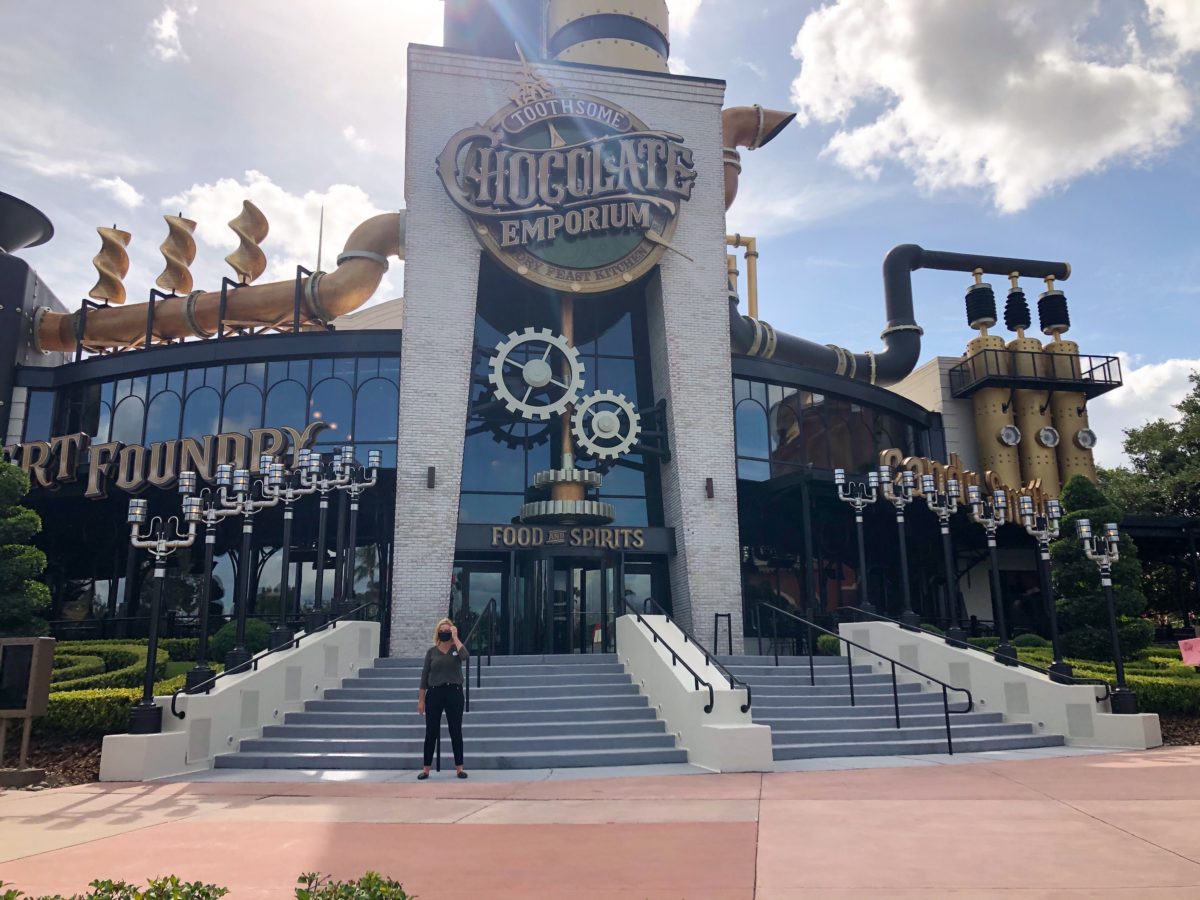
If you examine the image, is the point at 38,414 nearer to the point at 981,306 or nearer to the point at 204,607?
the point at 204,607

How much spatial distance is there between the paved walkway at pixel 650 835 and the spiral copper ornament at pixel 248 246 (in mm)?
19816

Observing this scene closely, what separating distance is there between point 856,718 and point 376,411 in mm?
14302

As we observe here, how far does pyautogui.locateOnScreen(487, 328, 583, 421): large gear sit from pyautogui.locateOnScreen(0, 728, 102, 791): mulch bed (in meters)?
11.8

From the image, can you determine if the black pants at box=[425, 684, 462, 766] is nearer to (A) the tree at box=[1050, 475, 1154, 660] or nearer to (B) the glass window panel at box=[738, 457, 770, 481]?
(B) the glass window panel at box=[738, 457, 770, 481]

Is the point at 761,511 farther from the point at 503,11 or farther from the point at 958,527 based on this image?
the point at 503,11

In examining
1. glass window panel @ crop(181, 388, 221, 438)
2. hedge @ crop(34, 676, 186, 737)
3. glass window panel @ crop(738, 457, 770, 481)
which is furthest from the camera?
glass window panel @ crop(738, 457, 770, 481)

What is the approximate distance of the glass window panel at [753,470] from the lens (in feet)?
81.1

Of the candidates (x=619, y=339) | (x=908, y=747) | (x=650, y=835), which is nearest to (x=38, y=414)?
(x=619, y=339)

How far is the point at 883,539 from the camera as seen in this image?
2945 centimetres

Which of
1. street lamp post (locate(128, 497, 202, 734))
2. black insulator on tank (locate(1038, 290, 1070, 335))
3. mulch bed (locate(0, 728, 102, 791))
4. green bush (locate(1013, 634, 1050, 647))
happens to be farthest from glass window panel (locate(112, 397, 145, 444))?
black insulator on tank (locate(1038, 290, 1070, 335))

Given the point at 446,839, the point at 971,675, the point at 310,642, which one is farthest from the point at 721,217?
the point at 446,839

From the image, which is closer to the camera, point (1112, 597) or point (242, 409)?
point (1112, 597)

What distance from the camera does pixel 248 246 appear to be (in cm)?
2727

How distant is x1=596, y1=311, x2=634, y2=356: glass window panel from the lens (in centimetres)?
2481
